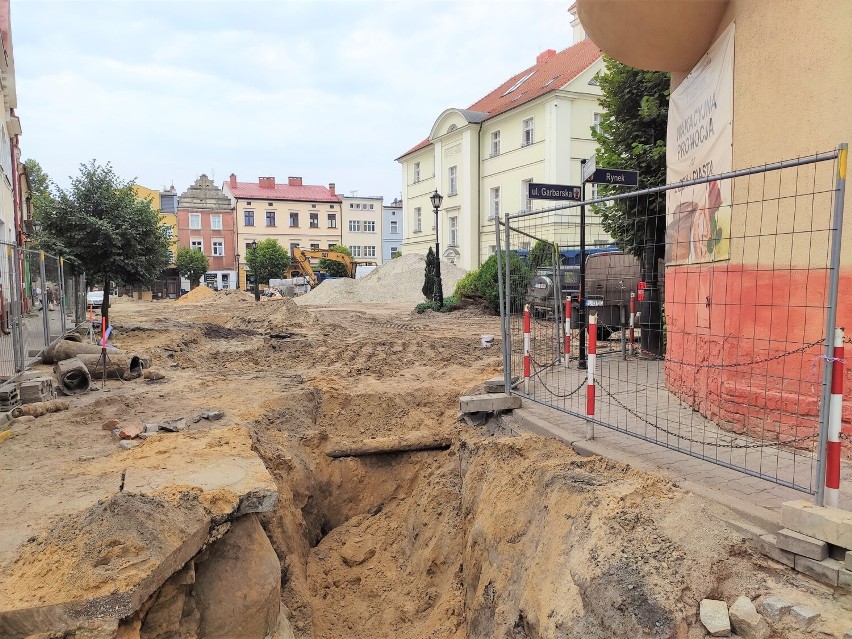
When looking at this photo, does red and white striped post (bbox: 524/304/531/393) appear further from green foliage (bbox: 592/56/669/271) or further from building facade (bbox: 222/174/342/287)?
building facade (bbox: 222/174/342/287)

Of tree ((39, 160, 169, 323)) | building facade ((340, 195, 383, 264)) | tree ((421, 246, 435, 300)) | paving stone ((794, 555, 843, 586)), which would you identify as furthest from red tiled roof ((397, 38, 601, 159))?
paving stone ((794, 555, 843, 586))

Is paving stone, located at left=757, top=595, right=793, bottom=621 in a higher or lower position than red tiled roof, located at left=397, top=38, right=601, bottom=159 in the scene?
lower

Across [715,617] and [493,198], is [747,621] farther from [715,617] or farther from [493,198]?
[493,198]

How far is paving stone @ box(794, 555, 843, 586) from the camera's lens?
8.96 feet

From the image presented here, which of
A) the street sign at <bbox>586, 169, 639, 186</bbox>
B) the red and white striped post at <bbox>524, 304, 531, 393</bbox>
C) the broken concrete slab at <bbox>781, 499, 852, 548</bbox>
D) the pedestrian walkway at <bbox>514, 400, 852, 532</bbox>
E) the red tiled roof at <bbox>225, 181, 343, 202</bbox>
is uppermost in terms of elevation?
the red tiled roof at <bbox>225, 181, 343, 202</bbox>

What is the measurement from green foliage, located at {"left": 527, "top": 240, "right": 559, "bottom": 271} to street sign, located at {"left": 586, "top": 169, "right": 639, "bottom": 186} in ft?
3.18

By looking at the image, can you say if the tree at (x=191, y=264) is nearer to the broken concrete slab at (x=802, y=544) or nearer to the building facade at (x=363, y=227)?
the building facade at (x=363, y=227)

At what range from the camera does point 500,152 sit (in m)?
32.7

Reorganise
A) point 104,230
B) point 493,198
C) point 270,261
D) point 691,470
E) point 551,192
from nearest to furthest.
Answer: point 691,470 → point 551,192 → point 104,230 → point 493,198 → point 270,261

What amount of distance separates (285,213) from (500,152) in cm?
3467

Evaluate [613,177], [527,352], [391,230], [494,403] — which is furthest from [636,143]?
[391,230]

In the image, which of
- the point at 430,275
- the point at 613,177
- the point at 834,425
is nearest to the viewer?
the point at 834,425

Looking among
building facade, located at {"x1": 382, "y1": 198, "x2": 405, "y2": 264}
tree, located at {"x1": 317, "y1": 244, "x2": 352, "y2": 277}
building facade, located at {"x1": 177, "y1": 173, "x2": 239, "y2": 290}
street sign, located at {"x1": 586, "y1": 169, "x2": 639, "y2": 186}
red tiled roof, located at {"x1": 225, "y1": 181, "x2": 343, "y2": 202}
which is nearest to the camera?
street sign, located at {"x1": 586, "y1": 169, "x2": 639, "y2": 186}

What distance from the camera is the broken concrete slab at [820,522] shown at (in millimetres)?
2746
